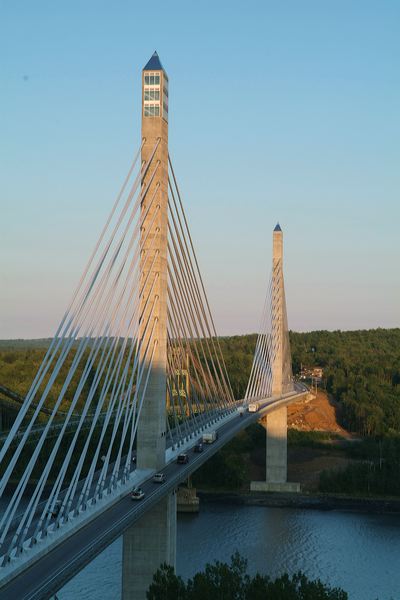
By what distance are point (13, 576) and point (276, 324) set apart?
4775cm

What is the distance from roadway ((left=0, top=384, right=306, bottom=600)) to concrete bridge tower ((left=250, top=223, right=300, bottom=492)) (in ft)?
90.2

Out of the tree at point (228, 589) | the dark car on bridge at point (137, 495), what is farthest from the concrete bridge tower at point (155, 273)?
the tree at point (228, 589)

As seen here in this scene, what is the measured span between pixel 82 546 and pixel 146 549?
7.95 metres

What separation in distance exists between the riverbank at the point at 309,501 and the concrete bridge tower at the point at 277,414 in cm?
142

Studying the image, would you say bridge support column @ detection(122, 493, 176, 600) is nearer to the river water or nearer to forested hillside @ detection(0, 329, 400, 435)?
the river water

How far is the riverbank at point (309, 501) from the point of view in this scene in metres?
49.9

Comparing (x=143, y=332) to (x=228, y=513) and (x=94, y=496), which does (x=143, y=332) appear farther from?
(x=228, y=513)

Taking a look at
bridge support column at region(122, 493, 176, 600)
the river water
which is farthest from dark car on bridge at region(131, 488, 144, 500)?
the river water

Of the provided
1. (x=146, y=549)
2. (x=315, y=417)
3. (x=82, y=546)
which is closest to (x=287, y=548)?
(x=146, y=549)

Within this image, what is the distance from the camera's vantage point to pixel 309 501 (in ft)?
169

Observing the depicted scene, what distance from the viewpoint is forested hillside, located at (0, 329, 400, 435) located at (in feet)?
223

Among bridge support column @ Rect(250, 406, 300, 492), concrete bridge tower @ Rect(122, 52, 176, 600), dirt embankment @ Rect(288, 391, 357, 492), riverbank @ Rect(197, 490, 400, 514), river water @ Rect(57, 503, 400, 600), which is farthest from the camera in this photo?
dirt embankment @ Rect(288, 391, 357, 492)

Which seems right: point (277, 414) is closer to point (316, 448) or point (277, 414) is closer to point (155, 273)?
point (316, 448)

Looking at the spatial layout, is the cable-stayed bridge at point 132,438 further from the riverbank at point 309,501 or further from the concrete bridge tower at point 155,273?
the riverbank at point 309,501
